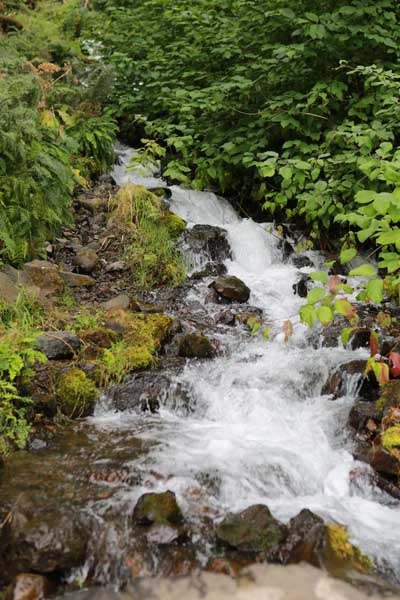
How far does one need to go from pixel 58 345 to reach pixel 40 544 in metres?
2.41

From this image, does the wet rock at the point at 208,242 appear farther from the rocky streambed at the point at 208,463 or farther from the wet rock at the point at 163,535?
the wet rock at the point at 163,535

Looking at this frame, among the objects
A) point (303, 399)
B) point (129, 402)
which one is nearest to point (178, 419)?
point (129, 402)

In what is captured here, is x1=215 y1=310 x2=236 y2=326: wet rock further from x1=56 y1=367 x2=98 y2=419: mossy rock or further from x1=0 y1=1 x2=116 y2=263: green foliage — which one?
x1=0 y1=1 x2=116 y2=263: green foliage

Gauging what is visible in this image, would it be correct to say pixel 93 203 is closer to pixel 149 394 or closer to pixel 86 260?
pixel 86 260

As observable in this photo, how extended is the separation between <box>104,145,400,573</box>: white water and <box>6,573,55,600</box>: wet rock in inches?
36.7

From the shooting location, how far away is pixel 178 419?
498cm

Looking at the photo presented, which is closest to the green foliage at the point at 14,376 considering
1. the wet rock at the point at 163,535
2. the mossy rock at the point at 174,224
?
the wet rock at the point at 163,535

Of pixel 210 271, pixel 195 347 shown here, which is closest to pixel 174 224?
pixel 210 271

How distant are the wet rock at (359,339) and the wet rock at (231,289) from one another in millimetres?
1648

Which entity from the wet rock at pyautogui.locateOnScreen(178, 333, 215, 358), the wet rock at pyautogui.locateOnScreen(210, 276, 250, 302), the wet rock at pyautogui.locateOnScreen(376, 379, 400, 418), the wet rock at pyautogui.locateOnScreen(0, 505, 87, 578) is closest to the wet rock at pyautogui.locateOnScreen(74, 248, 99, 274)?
the wet rock at pyautogui.locateOnScreen(210, 276, 250, 302)

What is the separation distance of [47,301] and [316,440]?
3.22 meters

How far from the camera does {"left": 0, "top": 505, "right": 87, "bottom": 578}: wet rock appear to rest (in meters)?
3.11

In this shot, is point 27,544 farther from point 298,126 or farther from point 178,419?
point 298,126

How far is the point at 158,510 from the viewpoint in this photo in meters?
3.50
